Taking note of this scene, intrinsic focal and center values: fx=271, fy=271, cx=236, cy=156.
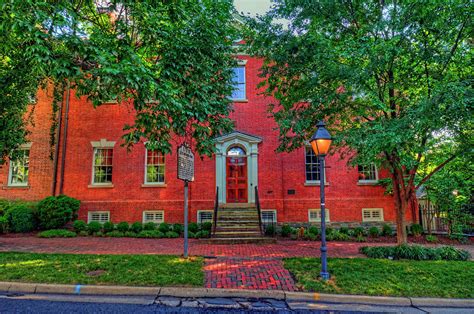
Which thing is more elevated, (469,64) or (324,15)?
(324,15)

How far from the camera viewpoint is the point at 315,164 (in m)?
13.3

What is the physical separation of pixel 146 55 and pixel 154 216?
26.0 feet

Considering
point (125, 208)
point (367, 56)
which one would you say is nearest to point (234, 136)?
point (125, 208)

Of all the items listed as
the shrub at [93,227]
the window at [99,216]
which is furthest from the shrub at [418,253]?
the window at [99,216]

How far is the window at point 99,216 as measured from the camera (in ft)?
42.0

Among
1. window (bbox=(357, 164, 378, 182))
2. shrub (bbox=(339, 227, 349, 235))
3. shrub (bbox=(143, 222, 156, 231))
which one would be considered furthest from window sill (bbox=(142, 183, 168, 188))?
window (bbox=(357, 164, 378, 182))

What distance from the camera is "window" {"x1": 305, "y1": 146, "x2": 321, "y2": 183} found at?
13180 millimetres

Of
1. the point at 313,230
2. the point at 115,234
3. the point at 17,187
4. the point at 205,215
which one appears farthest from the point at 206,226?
the point at 17,187

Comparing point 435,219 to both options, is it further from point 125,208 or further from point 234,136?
point 125,208

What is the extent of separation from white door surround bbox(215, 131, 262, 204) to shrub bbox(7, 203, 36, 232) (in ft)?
27.1

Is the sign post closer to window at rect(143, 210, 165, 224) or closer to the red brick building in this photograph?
the red brick building

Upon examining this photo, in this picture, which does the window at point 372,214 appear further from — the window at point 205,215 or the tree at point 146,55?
the tree at point 146,55

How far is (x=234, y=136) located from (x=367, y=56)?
23.8 feet

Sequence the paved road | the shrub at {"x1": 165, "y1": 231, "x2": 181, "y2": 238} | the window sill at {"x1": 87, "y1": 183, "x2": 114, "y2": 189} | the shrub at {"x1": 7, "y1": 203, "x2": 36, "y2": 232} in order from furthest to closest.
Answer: the window sill at {"x1": 87, "y1": 183, "x2": 114, "y2": 189} → the shrub at {"x1": 7, "y1": 203, "x2": 36, "y2": 232} → the shrub at {"x1": 165, "y1": 231, "x2": 181, "y2": 238} → the paved road
